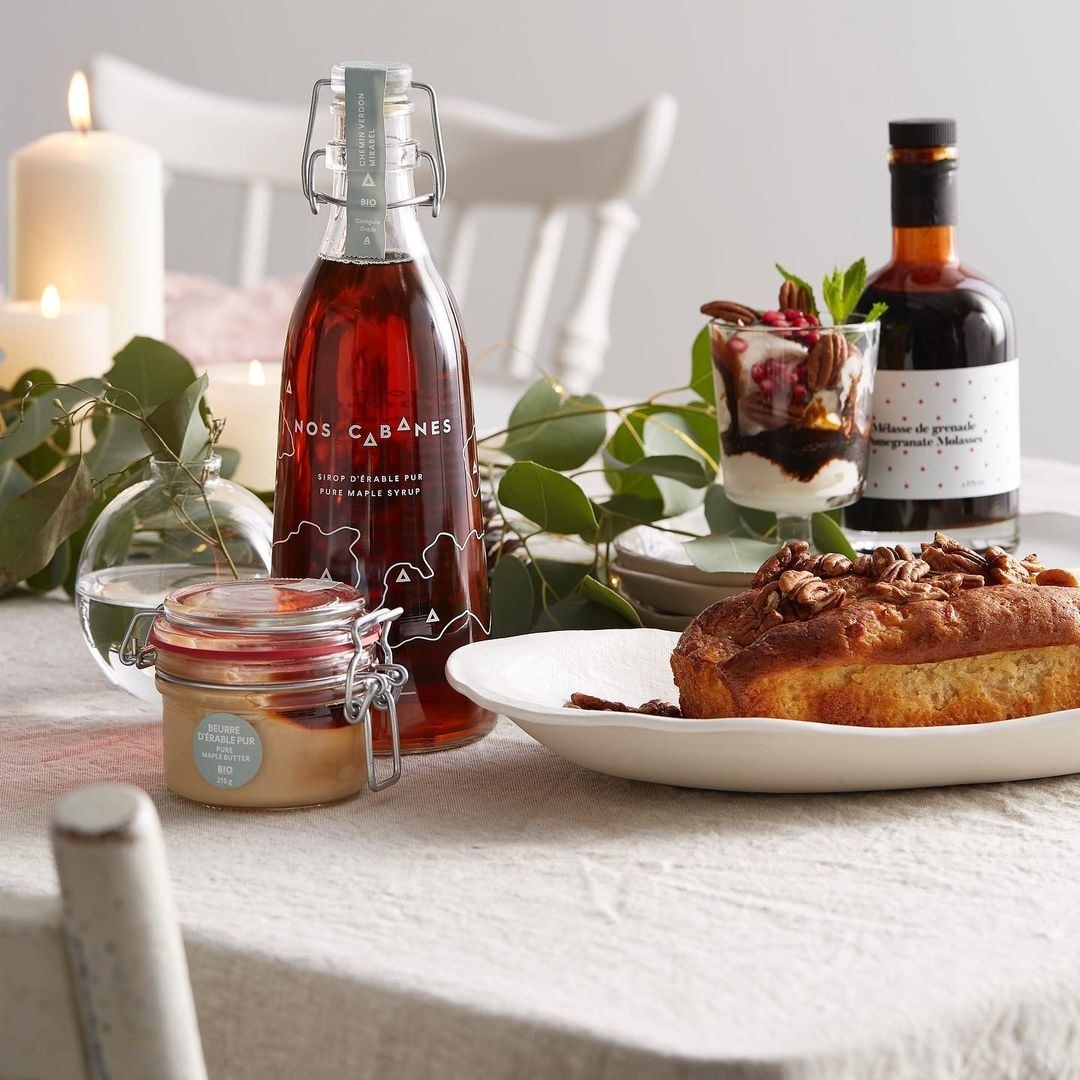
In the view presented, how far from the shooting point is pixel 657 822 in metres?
0.59

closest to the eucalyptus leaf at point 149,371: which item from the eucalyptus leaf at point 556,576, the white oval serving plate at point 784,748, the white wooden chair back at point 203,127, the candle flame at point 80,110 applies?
the eucalyptus leaf at point 556,576

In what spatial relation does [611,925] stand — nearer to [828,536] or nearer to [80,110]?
[828,536]

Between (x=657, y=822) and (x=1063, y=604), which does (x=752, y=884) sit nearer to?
(x=657, y=822)

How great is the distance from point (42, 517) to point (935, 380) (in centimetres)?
44

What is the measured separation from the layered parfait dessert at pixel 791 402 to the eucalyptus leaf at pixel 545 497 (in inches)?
3.4

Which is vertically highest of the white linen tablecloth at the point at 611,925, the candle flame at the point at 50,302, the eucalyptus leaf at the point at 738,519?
the candle flame at the point at 50,302

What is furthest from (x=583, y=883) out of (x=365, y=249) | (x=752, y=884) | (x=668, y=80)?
(x=668, y=80)

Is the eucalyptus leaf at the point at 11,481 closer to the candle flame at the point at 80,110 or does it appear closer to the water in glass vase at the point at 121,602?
the water in glass vase at the point at 121,602

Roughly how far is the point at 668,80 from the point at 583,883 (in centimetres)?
308

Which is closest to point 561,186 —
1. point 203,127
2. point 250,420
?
point 203,127

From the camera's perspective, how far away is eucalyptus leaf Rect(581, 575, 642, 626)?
0.77m

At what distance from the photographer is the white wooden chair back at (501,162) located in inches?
87.8

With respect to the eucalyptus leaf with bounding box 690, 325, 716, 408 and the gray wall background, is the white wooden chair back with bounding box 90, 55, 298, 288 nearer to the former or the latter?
the gray wall background

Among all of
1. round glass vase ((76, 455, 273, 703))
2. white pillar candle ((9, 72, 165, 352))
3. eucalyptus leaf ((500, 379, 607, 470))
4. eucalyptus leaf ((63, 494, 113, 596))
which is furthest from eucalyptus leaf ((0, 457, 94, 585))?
white pillar candle ((9, 72, 165, 352))
